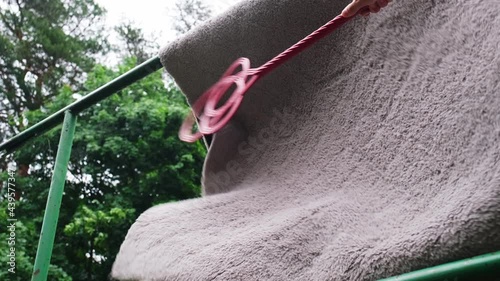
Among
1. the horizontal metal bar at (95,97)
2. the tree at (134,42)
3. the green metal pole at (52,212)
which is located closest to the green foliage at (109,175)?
the tree at (134,42)

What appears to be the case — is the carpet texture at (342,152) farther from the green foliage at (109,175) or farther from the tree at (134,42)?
the tree at (134,42)

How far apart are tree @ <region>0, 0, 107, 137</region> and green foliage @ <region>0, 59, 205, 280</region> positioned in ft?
1.73

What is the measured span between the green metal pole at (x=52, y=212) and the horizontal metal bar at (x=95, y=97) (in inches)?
1.6

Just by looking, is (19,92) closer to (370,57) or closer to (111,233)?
(111,233)

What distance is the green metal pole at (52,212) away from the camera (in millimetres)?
607

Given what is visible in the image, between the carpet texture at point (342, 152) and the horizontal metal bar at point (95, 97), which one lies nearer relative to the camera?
the carpet texture at point (342, 152)

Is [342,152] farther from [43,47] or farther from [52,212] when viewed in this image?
[43,47]

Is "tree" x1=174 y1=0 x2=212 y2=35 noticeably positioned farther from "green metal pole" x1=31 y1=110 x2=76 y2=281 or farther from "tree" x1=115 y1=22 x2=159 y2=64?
"green metal pole" x1=31 y1=110 x2=76 y2=281

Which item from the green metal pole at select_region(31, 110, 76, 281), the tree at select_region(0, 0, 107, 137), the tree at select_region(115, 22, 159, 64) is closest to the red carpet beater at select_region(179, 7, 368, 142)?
the green metal pole at select_region(31, 110, 76, 281)

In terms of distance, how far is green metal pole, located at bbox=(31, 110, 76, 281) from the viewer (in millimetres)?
607

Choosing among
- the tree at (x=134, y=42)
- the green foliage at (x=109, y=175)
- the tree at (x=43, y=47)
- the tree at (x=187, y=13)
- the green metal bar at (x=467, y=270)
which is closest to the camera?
the green metal bar at (x=467, y=270)

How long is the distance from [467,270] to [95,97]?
1.95 feet

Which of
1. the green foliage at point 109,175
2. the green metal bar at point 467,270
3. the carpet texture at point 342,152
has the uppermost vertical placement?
the green foliage at point 109,175

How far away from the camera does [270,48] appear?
1.84ft
